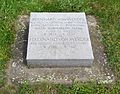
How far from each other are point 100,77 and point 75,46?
0.57 metres

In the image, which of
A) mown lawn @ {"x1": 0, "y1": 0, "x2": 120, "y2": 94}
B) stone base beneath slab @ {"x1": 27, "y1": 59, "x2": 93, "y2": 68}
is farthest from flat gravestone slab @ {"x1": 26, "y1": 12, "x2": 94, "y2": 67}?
mown lawn @ {"x1": 0, "y1": 0, "x2": 120, "y2": 94}

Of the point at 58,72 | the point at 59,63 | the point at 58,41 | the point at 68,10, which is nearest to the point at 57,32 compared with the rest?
the point at 58,41

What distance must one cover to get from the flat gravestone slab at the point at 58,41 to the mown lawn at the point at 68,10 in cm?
33

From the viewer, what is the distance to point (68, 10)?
550 centimetres

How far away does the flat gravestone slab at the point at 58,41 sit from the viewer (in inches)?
162

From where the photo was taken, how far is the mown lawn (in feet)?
13.0

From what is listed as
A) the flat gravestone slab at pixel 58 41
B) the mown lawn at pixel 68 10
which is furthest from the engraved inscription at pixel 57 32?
the mown lawn at pixel 68 10

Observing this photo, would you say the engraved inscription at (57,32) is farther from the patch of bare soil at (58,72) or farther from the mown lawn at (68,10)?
the mown lawn at (68,10)

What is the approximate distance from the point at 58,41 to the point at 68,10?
4.31 feet

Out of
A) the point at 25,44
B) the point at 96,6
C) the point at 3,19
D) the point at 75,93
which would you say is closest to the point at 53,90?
the point at 75,93

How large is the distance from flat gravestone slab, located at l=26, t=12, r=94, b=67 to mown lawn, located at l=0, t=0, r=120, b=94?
334mm

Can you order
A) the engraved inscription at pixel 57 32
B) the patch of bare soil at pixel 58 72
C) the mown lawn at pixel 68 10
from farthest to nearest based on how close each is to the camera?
the engraved inscription at pixel 57 32
the patch of bare soil at pixel 58 72
the mown lawn at pixel 68 10

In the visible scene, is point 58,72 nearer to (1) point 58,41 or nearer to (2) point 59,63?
(2) point 59,63

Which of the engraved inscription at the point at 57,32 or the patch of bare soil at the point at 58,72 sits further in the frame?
the engraved inscription at the point at 57,32
